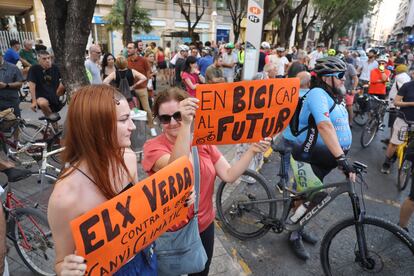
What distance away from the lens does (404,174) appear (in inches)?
179

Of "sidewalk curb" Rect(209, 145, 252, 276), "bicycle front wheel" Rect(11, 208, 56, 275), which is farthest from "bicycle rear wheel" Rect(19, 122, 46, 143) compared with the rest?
"sidewalk curb" Rect(209, 145, 252, 276)

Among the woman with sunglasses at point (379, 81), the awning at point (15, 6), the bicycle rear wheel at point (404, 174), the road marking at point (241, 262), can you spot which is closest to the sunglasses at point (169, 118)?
the road marking at point (241, 262)

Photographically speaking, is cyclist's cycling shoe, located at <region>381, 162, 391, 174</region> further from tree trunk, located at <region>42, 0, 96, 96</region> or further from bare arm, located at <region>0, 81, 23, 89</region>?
bare arm, located at <region>0, 81, 23, 89</region>

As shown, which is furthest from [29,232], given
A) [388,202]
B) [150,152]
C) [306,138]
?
[388,202]

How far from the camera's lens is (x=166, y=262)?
1.72 m

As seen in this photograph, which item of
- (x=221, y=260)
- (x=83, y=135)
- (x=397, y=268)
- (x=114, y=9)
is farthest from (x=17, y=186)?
(x=114, y=9)

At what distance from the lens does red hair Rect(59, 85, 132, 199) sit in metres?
1.23

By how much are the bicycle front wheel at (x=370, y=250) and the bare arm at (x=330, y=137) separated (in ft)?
1.90

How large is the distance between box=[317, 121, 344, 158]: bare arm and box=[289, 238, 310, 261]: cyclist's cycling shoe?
3.90ft

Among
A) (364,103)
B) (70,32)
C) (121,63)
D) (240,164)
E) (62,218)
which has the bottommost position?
(364,103)

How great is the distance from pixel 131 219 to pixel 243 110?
112 cm

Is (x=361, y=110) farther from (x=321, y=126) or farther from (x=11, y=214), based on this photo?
(x=11, y=214)

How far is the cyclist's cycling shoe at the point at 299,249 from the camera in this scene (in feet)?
10.0

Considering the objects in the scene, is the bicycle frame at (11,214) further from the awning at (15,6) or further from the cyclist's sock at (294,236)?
the awning at (15,6)
